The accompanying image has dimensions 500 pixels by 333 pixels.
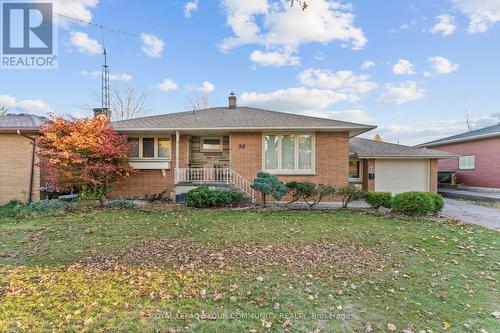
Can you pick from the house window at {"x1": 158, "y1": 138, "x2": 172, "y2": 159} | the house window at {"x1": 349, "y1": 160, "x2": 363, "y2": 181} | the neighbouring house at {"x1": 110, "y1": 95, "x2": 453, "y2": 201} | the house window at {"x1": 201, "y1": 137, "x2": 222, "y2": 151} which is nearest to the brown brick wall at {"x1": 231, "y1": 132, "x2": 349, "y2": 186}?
the neighbouring house at {"x1": 110, "y1": 95, "x2": 453, "y2": 201}

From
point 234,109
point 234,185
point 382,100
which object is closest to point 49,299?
point 234,185

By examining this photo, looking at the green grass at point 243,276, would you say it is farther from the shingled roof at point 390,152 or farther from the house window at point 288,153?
the shingled roof at point 390,152

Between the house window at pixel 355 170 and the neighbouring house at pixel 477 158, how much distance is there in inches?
238

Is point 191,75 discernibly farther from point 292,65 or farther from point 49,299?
point 49,299

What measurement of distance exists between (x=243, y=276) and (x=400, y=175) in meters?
12.7

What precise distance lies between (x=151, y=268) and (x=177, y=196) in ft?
21.6

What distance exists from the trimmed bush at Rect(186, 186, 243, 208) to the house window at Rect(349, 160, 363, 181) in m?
7.75

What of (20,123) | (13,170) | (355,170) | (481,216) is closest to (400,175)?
Answer: (355,170)

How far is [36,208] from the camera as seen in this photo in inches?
337

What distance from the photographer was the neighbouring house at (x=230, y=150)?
1092cm

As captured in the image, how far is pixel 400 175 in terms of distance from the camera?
1366 cm

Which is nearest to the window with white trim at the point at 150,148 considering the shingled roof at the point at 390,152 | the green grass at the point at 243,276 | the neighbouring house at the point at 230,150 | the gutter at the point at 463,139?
the neighbouring house at the point at 230,150

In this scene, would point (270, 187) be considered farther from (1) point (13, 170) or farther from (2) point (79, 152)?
(1) point (13, 170)

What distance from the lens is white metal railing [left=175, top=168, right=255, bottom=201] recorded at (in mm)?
11008
